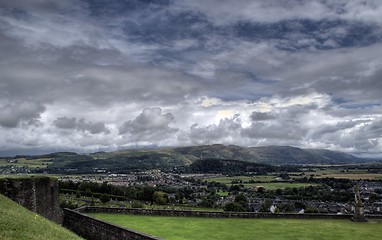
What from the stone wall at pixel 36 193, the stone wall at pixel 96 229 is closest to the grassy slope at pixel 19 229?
the stone wall at pixel 96 229

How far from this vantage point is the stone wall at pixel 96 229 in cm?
1745

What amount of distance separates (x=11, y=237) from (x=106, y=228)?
845 centimetres

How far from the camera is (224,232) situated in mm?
22047

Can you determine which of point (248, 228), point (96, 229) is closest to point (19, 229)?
point (96, 229)

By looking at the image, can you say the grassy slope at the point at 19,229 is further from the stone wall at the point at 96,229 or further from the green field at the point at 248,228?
the green field at the point at 248,228

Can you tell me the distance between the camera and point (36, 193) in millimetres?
22031

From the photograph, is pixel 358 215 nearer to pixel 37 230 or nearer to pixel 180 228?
pixel 180 228

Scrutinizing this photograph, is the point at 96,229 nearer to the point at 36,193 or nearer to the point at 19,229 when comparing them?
the point at 36,193

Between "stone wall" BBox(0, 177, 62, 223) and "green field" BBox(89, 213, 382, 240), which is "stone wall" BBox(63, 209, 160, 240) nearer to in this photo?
"stone wall" BBox(0, 177, 62, 223)

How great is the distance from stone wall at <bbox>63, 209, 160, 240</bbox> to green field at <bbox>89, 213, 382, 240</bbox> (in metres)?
2.92

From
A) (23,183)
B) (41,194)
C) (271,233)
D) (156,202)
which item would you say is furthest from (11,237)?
(156,202)

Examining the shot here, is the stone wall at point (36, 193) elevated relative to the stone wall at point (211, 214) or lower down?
elevated

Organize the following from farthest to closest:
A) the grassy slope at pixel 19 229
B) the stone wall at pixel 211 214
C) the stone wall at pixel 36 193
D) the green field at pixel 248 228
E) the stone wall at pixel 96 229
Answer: the stone wall at pixel 211 214, the green field at pixel 248 228, the stone wall at pixel 36 193, the stone wall at pixel 96 229, the grassy slope at pixel 19 229

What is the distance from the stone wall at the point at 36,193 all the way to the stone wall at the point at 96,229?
0.97 metres
